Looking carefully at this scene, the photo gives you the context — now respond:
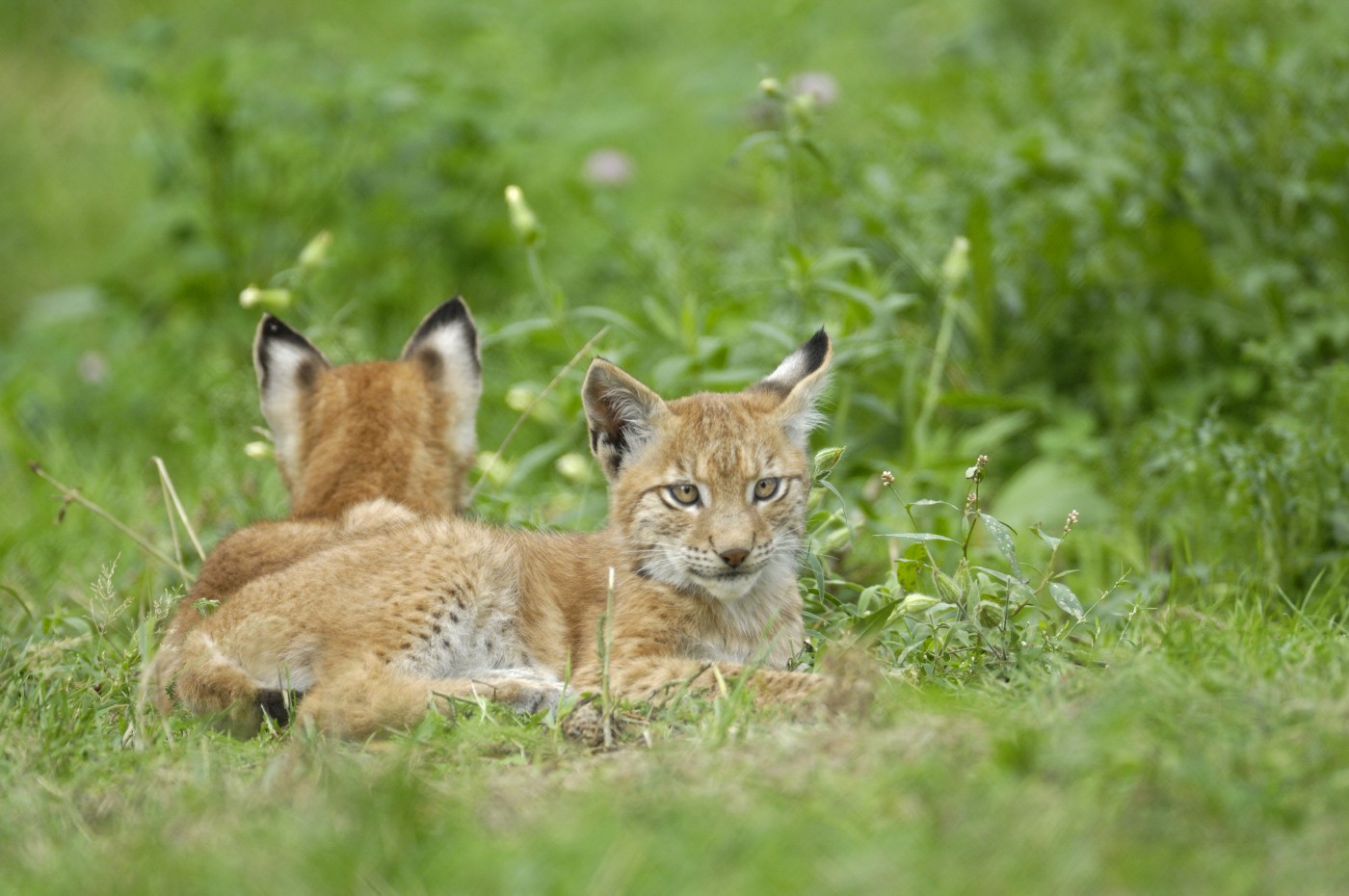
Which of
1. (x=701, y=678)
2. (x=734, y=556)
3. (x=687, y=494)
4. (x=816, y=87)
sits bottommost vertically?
(x=701, y=678)

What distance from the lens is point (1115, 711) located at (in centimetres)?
328

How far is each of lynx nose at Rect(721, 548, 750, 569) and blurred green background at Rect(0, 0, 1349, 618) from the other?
0.65 meters

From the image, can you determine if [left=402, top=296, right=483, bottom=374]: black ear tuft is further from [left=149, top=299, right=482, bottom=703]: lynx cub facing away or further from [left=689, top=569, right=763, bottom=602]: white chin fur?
[left=689, top=569, right=763, bottom=602]: white chin fur

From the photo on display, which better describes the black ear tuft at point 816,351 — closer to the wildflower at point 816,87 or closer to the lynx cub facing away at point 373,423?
the lynx cub facing away at point 373,423

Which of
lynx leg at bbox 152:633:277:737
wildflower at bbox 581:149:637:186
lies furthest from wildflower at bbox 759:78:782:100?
wildflower at bbox 581:149:637:186

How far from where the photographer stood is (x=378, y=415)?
5.61 metres

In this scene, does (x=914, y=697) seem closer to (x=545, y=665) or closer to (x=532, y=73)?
(x=545, y=665)

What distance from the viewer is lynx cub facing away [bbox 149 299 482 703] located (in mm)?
5410

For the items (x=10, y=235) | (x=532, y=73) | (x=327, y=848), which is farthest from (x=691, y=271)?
(x=10, y=235)

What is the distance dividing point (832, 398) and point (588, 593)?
1893mm

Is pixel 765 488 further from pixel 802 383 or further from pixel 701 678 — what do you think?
pixel 701 678

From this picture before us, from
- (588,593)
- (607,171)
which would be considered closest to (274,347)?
(588,593)

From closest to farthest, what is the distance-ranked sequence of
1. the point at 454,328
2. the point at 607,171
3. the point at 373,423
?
the point at 373,423 → the point at 454,328 → the point at 607,171

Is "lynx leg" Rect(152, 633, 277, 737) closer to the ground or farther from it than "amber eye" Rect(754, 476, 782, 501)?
closer to the ground
